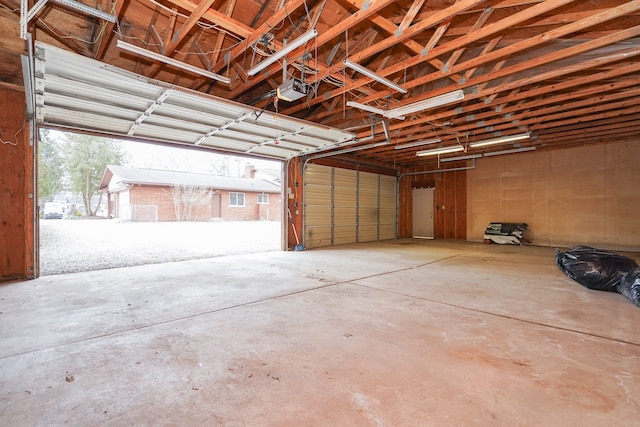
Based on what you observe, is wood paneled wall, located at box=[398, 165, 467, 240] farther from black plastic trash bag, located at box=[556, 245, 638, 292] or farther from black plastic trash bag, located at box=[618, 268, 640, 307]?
black plastic trash bag, located at box=[618, 268, 640, 307]

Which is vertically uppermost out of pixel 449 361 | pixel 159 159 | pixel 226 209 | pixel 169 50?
pixel 159 159

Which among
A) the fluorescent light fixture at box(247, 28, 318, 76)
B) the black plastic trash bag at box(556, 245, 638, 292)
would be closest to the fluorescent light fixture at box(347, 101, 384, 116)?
the fluorescent light fixture at box(247, 28, 318, 76)

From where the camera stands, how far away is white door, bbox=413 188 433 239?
1163cm

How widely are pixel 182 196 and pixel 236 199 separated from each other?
3756 millimetres

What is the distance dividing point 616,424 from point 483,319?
1474 millimetres

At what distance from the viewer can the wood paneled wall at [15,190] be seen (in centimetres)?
452

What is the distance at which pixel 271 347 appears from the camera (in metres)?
2.37

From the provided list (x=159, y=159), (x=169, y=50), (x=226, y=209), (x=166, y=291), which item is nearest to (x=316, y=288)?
(x=166, y=291)

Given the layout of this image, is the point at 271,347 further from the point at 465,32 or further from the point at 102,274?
the point at 102,274

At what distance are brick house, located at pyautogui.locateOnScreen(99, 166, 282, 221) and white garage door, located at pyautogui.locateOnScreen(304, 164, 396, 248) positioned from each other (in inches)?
504

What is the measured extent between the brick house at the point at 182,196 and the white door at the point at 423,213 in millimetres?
13193

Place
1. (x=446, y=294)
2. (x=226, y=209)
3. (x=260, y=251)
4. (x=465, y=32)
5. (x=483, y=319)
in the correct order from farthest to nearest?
(x=226, y=209) → (x=260, y=251) → (x=446, y=294) → (x=465, y=32) → (x=483, y=319)

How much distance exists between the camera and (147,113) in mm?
4535

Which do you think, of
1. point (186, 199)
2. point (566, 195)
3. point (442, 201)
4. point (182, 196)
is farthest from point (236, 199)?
point (566, 195)
